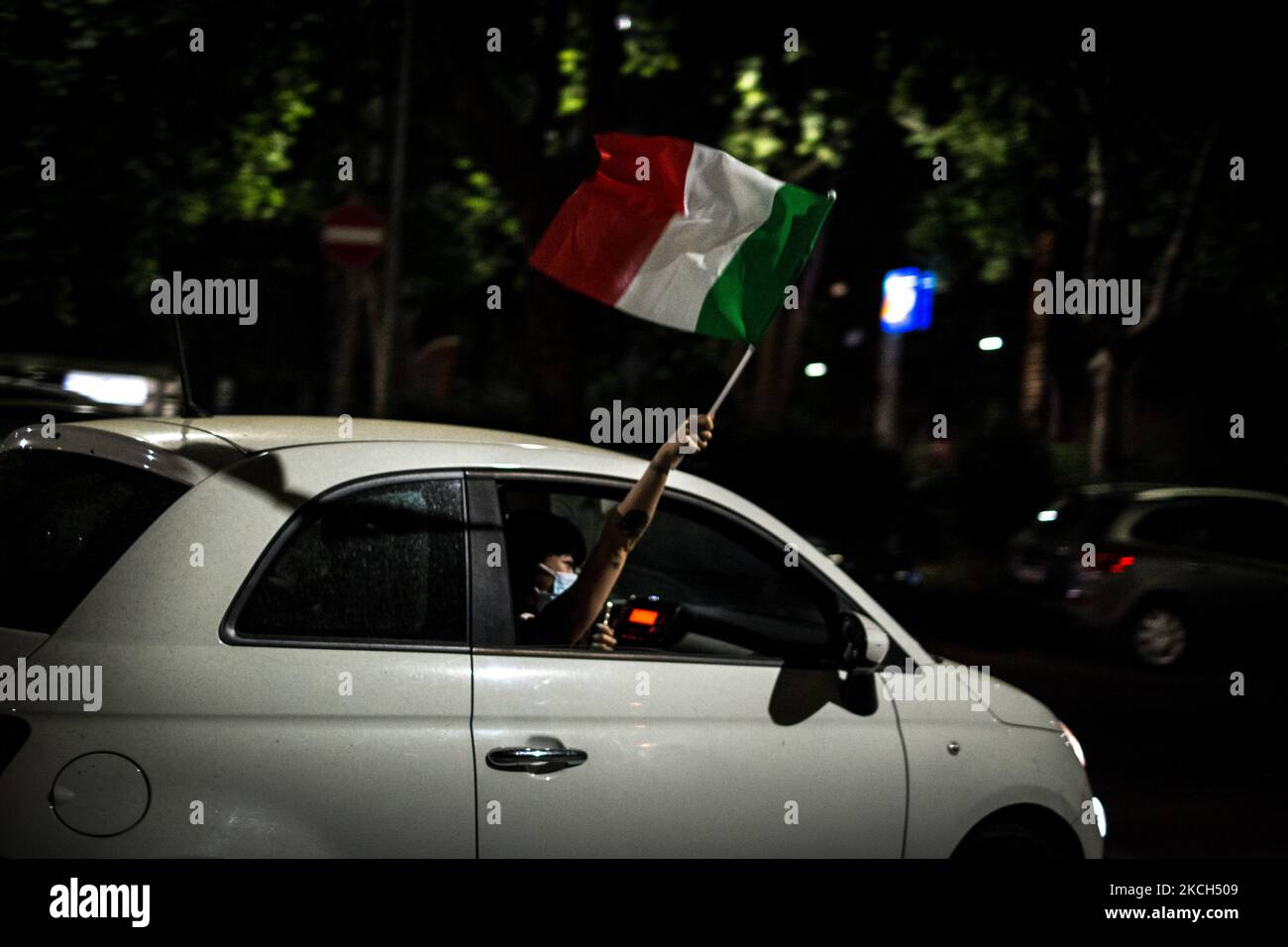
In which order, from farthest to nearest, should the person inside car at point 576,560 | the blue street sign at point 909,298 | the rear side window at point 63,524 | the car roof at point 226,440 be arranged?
the blue street sign at point 909,298, the person inside car at point 576,560, the car roof at point 226,440, the rear side window at point 63,524

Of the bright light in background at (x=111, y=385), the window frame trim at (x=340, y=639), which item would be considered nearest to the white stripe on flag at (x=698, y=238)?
the window frame trim at (x=340, y=639)

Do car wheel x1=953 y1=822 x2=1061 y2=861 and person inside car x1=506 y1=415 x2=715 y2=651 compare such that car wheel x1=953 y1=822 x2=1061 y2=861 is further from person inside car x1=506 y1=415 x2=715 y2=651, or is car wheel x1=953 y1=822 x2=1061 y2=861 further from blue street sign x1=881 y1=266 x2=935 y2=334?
blue street sign x1=881 y1=266 x2=935 y2=334

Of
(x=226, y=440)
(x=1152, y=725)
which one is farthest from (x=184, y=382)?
(x=1152, y=725)

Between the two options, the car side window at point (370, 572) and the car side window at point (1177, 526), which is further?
the car side window at point (1177, 526)

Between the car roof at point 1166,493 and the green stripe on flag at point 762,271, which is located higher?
the green stripe on flag at point 762,271

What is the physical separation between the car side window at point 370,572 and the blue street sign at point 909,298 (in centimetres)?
1804

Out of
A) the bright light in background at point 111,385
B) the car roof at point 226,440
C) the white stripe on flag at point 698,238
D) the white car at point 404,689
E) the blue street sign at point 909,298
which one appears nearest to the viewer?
the white car at point 404,689

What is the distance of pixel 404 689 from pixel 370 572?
280mm

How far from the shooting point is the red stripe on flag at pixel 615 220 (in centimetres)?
394

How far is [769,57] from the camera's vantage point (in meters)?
15.4

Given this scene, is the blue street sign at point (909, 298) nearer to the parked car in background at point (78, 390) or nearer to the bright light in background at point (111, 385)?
the parked car in background at point (78, 390)

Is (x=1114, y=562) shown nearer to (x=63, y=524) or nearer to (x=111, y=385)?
(x=111, y=385)
